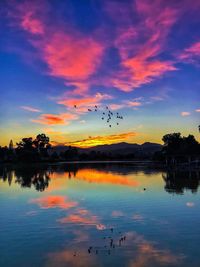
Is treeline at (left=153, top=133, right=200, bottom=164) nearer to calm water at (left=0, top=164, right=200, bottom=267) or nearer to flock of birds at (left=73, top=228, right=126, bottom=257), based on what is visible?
calm water at (left=0, top=164, right=200, bottom=267)

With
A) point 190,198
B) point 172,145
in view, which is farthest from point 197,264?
point 172,145

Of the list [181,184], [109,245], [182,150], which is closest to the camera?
[109,245]

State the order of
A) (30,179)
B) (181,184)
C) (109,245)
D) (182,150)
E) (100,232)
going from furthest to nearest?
(182,150) < (30,179) < (181,184) < (100,232) < (109,245)

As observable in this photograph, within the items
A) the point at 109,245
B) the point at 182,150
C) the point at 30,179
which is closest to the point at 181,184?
the point at 30,179

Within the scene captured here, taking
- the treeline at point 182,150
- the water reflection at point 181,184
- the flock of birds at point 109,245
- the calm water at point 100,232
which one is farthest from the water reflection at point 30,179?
the treeline at point 182,150

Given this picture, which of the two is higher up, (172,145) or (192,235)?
(172,145)

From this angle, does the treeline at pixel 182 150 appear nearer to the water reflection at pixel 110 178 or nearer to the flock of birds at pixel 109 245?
the water reflection at pixel 110 178

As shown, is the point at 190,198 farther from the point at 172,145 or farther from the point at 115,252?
the point at 172,145

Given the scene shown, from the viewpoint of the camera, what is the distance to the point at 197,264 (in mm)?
20141

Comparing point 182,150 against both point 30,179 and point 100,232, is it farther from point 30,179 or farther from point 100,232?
point 100,232

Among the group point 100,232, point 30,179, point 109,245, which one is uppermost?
point 30,179

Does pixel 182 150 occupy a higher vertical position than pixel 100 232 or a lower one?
→ higher

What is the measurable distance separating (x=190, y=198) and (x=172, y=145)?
148105 mm

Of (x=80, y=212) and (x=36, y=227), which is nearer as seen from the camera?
(x=36, y=227)
